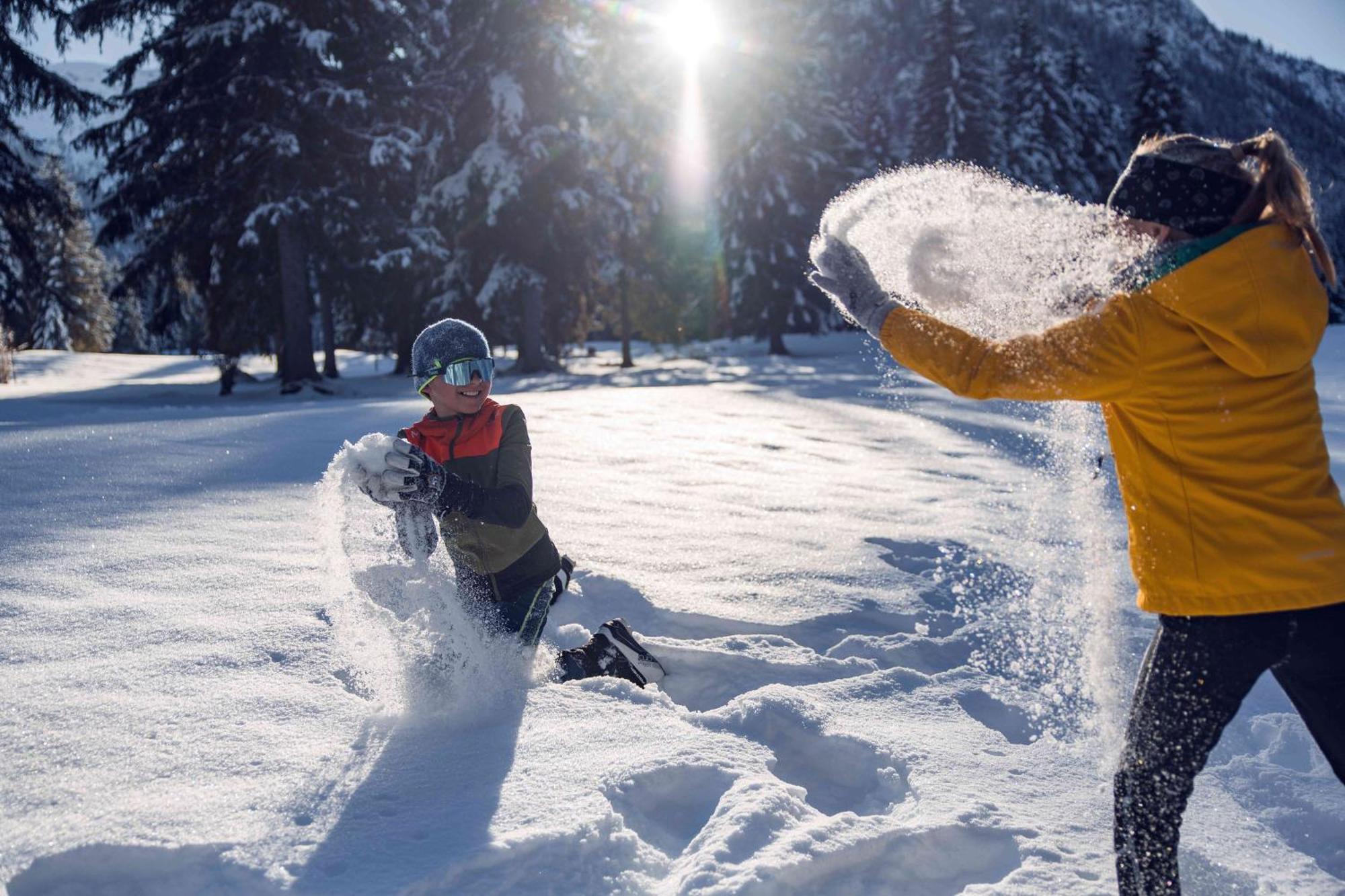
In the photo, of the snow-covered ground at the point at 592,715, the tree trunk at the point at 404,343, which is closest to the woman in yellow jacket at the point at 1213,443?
the snow-covered ground at the point at 592,715

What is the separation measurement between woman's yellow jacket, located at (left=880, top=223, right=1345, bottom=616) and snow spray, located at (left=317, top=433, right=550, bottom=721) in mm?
2002

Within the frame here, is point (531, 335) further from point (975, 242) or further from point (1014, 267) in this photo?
point (1014, 267)

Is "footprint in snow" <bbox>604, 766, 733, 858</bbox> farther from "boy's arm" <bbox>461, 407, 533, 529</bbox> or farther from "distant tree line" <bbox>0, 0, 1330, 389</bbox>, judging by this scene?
"distant tree line" <bbox>0, 0, 1330, 389</bbox>

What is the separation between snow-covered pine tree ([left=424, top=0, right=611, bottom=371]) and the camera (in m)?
20.3

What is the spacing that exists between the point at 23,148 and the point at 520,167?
9438mm

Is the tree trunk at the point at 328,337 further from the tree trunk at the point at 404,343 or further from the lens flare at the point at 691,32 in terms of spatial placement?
the lens flare at the point at 691,32

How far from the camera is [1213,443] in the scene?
1853 mm

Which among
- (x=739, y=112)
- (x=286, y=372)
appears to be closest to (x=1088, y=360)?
(x=286, y=372)

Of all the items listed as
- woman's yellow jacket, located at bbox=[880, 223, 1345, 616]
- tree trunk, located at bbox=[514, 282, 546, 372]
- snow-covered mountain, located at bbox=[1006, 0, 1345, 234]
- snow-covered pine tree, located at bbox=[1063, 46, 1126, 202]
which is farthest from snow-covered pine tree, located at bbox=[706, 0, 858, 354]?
snow-covered mountain, located at bbox=[1006, 0, 1345, 234]

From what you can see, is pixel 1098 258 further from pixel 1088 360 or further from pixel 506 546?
pixel 506 546

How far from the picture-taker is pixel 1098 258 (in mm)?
2082

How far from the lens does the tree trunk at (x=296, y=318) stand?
17.3m

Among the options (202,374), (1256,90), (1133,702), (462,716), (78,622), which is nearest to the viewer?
(1133,702)

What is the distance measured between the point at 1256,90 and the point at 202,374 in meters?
131
